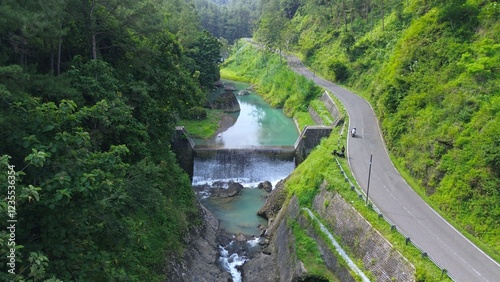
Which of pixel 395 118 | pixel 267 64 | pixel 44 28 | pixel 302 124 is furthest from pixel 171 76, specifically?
pixel 267 64

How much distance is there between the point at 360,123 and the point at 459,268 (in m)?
23.1

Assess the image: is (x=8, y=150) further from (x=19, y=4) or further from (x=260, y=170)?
(x=260, y=170)

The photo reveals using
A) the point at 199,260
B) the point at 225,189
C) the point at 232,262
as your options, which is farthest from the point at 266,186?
the point at 199,260

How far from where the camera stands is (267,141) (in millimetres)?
50875

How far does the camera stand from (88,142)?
13.2 meters

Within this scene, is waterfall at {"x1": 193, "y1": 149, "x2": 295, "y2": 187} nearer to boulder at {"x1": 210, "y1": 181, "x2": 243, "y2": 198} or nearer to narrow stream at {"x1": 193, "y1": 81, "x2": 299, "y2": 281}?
narrow stream at {"x1": 193, "y1": 81, "x2": 299, "y2": 281}

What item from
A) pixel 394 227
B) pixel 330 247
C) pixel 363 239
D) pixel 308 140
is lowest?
pixel 330 247

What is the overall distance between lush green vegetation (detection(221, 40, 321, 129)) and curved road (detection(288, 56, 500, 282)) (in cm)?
2041

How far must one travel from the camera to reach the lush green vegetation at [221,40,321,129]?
200ft

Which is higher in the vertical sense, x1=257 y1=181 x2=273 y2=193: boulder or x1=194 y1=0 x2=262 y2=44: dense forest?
x1=194 y1=0 x2=262 y2=44: dense forest

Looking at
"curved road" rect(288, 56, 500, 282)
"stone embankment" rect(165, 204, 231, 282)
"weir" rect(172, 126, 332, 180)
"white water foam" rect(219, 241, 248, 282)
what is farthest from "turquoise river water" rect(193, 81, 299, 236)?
"curved road" rect(288, 56, 500, 282)

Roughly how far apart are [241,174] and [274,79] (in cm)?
3789

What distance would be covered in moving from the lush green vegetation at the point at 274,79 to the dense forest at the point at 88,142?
29.8m

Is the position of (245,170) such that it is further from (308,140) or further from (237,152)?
(308,140)
